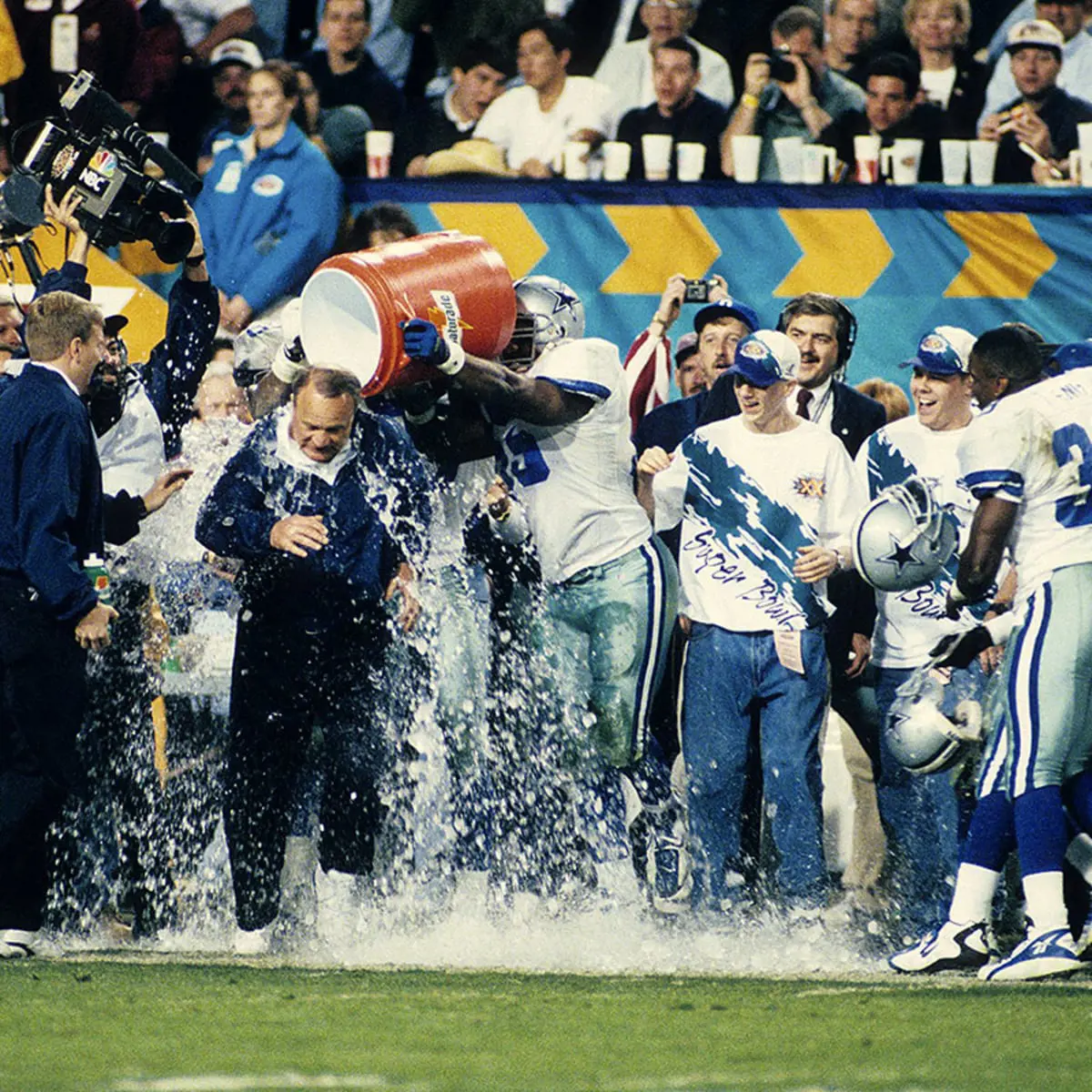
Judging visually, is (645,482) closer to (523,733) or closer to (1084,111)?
(523,733)

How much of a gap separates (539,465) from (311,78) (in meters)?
3.12

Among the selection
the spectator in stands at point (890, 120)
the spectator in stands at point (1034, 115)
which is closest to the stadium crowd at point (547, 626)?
the spectator in stands at point (890, 120)

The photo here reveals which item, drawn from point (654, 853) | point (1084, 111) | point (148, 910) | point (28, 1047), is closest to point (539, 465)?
point (654, 853)

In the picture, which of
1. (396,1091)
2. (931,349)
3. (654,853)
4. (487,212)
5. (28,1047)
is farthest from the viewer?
(487,212)

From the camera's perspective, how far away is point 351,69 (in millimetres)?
8477

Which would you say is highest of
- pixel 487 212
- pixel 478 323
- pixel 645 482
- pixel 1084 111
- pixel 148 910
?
pixel 1084 111

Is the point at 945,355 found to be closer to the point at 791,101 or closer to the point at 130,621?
the point at 791,101

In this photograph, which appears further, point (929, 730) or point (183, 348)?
point (183, 348)

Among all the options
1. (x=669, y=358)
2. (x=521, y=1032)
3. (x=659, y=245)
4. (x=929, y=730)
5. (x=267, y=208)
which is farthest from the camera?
(x=267, y=208)

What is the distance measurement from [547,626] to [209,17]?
388 cm

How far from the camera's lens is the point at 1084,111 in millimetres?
8094

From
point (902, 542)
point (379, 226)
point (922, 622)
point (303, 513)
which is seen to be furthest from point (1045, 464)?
point (379, 226)

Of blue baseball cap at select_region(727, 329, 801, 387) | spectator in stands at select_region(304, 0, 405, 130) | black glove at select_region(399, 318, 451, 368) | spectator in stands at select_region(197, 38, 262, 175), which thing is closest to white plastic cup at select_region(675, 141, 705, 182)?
spectator in stands at select_region(304, 0, 405, 130)

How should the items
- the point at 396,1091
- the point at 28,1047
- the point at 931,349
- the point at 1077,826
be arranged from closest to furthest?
the point at 396,1091
the point at 28,1047
the point at 1077,826
the point at 931,349
